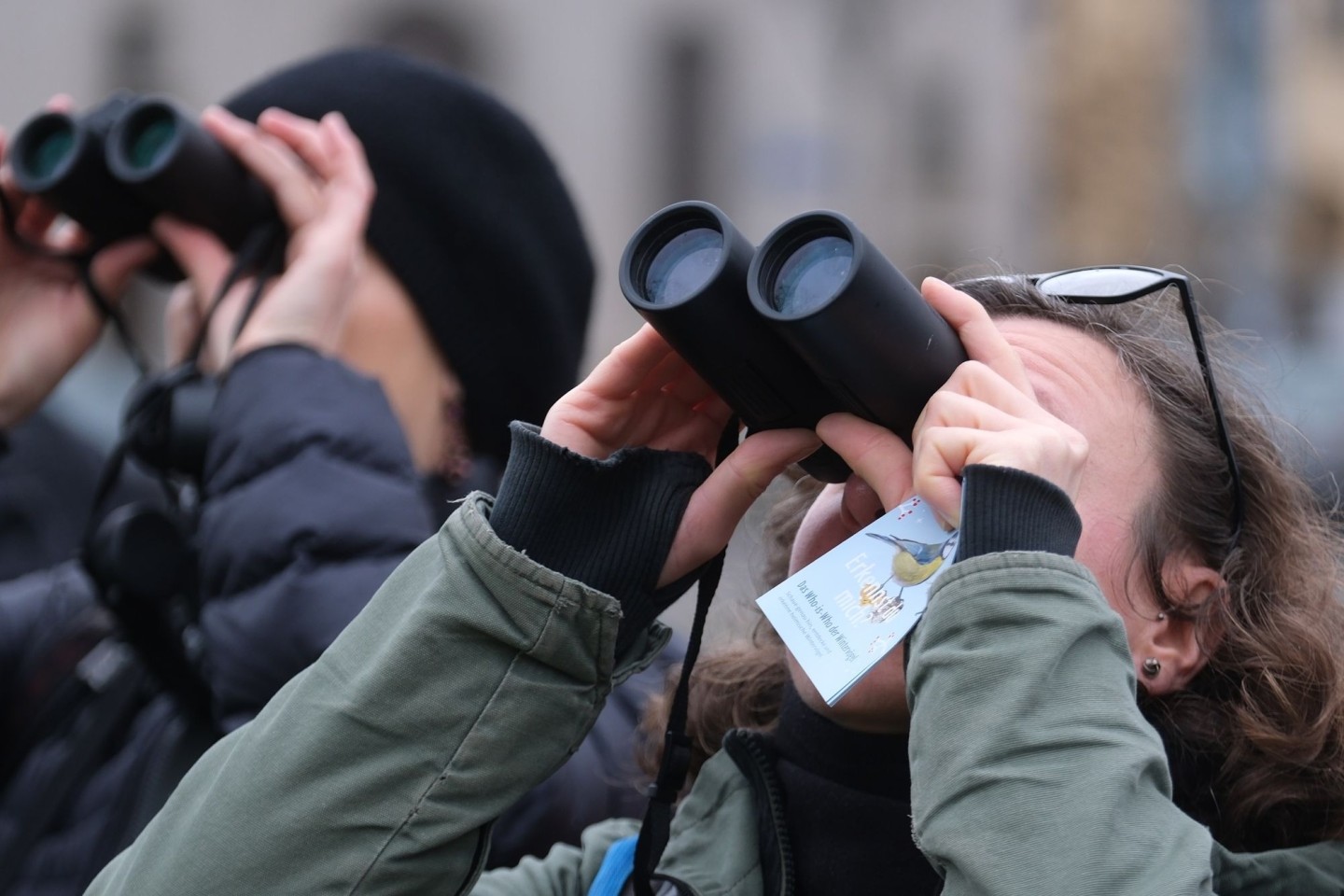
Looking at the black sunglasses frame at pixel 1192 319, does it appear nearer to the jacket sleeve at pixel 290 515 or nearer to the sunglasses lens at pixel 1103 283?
the sunglasses lens at pixel 1103 283

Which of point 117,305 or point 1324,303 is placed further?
point 1324,303

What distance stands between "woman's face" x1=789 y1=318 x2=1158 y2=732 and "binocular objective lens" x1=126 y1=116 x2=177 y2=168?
105cm

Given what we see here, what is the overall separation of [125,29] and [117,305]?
12.8 m

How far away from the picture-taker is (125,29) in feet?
45.9

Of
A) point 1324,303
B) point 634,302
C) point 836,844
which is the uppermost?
point 634,302

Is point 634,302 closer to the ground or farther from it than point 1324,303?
farther from it

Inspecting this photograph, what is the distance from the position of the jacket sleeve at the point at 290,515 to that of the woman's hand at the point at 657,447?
433 millimetres

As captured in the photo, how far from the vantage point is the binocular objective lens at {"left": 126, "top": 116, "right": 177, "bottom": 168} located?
209 centimetres

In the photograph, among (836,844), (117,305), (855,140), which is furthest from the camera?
(855,140)

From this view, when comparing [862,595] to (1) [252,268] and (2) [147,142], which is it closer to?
(1) [252,268]

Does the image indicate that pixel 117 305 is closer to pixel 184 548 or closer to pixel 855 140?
pixel 184 548

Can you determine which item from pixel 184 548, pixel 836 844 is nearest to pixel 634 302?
pixel 836 844

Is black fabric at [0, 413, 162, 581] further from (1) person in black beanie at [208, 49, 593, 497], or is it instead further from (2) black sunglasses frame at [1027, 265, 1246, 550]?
(2) black sunglasses frame at [1027, 265, 1246, 550]

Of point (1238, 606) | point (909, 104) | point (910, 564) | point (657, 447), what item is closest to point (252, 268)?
point (657, 447)
